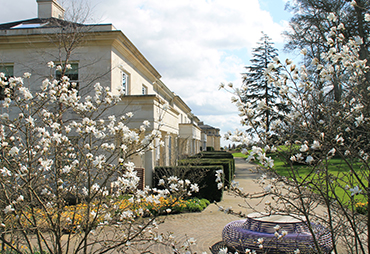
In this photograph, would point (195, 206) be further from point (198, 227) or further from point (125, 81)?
point (125, 81)

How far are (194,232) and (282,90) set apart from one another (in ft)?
17.8

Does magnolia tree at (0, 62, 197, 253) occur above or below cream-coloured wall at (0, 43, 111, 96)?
below

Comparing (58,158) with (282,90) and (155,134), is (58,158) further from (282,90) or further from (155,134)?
(282,90)

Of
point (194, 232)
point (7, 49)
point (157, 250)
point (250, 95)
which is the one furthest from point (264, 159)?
point (250, 95)

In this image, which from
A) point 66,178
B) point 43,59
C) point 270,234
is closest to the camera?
point 66,178

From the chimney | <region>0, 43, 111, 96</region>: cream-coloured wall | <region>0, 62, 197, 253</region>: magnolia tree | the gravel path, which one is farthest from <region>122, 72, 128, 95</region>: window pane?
<region>0, 62, 197, 253</region>: magnolia tree

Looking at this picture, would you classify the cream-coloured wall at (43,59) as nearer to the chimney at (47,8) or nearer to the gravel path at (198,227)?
the chimney at (47,8)

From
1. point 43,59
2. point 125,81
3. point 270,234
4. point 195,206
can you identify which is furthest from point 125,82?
point 270,234

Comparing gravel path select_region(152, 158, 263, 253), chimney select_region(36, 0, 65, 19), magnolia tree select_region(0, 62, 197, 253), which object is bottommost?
gravel path select_region(152, 158, 263, 253)

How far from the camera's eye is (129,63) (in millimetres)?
14203

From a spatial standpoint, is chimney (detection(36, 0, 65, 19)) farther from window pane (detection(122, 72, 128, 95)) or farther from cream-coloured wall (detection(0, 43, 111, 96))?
window pane (detection(122, 72, 128, 95))

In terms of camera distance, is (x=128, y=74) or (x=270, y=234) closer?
(x=270, y=234)

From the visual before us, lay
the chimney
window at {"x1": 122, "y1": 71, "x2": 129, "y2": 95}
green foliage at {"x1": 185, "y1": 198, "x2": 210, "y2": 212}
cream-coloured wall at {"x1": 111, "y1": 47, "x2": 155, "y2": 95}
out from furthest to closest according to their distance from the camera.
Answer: the chimney
window at {"x1": 122, "y1": 71, "x2": 129, "y2": 95}
cream-coloured wall at {"x1": 111, "y1": 47, "x2": 155, "y2": 95}
green foliage at {"x1": 185, "y1": 198, "x2": 210, "y2": 212}

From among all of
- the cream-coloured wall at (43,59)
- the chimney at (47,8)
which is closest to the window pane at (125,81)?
the cream-coloured wall at (43,59)
